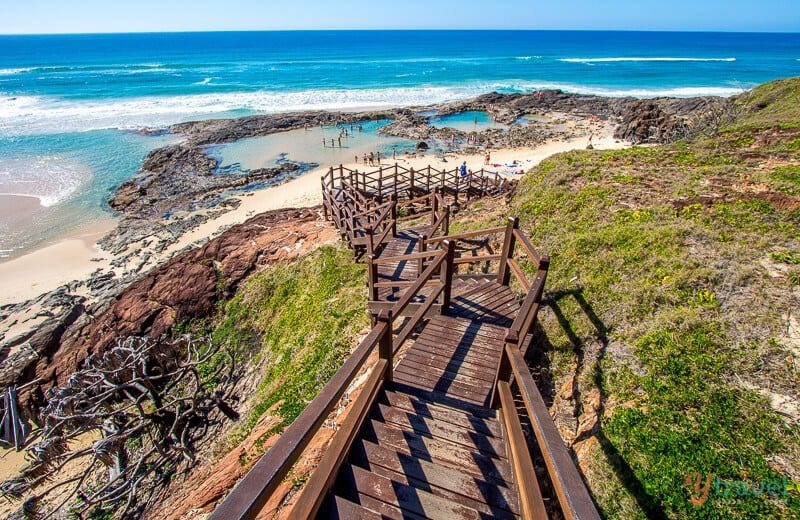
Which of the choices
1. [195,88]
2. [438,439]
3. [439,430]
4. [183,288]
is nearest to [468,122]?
[183,288]

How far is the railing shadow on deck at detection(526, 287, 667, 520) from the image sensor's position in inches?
148

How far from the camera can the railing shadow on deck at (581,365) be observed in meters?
3.76

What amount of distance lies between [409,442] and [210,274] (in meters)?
12.0

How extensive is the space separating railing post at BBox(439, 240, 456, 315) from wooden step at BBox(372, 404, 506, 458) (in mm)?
2532

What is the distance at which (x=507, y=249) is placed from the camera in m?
6.64

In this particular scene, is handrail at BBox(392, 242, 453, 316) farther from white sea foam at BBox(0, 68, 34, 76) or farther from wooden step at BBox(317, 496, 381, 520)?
white sea foam at BBox(0, 68, 34, 76)

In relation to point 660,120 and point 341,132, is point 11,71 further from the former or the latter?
point 660,120

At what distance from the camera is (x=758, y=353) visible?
175 inches

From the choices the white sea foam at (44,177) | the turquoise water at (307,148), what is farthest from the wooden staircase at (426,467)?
the white sea foam at (44,177)

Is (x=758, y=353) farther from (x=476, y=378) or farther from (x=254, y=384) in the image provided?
(x=254, y=384)

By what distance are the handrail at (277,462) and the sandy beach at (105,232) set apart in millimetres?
17858

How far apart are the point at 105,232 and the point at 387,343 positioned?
2312 cm

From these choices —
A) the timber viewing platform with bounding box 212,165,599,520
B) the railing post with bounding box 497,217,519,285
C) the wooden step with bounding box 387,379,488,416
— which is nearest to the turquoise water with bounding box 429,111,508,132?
the railing post with bounding box 497,217,519,285

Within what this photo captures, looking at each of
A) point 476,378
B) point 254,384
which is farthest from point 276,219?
point 476,378
